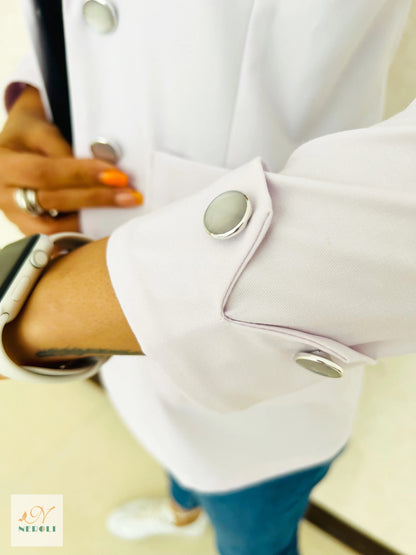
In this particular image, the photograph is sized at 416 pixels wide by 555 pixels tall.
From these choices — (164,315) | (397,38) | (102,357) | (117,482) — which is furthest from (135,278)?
(117,482)

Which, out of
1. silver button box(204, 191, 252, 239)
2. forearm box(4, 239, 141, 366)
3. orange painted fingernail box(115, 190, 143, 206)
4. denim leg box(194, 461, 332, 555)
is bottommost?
denim leg box(194, 461, 332, 555)

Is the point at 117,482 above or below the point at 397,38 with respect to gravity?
below

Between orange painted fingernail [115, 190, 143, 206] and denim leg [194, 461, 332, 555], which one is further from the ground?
orange painted fingernail [115, 190, 143, 206]

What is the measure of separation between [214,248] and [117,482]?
1226 millimetres

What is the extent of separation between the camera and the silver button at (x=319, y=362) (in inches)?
11.1

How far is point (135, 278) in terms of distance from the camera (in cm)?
30

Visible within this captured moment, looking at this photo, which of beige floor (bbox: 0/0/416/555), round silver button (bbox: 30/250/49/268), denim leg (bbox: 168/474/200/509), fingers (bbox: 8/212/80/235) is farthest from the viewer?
denim leg (bbox: 168/474/200/509)

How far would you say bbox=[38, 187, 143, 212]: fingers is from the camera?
0.44m

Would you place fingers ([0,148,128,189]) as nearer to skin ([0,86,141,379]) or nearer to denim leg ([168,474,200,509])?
skin ([0,86,141,379])

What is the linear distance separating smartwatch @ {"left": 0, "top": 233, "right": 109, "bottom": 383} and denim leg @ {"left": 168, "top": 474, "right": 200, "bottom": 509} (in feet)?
2.43

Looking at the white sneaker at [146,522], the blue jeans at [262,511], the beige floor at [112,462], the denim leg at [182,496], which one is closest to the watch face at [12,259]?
the blue jeans at [262,511]

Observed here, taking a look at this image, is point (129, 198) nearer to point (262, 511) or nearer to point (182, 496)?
point (262, 511)

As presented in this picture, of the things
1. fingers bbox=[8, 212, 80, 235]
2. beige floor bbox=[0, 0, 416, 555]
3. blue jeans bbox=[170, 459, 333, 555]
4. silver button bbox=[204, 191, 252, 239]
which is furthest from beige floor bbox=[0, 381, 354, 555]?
silver button bbox=[204, 191, 252, 239]

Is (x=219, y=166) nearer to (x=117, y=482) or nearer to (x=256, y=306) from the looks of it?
(x=256, y=306)
